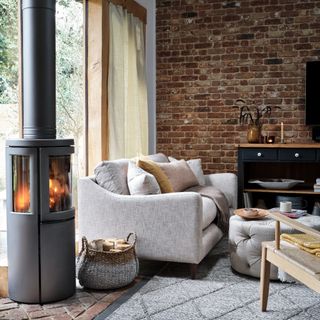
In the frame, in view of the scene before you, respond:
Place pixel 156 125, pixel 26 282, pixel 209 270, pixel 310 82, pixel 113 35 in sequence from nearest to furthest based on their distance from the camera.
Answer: pixel 26 282
pixel 209 270
pixel 113 35
pixel 310 82
pixel 156 125

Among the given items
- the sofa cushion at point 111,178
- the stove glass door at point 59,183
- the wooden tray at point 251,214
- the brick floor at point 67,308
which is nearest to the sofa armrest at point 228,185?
the wooden tray at point 251,214

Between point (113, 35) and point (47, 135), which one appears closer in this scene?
point (47, 135)

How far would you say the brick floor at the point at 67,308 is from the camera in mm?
2766

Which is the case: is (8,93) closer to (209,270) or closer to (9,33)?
(9,33)

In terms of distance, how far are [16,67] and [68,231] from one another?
4.69 feet

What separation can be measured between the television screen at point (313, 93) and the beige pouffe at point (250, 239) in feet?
6.97

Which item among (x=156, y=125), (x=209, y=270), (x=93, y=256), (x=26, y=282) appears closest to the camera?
(x=26, y=282)

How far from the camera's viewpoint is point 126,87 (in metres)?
5.05

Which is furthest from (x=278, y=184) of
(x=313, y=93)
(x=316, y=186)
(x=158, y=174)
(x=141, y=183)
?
(x=141, y=183)

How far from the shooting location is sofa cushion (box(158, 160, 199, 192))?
444 centimetres

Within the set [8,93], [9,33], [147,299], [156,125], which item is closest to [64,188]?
[147,299]

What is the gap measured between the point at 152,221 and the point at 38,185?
3.13ft

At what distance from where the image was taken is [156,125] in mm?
6082

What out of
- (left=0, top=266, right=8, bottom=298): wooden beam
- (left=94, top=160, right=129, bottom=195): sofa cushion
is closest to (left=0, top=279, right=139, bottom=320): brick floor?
(left=0, top=266, right=8, bottom=298): wooden beam
